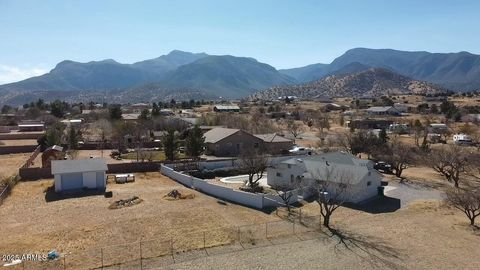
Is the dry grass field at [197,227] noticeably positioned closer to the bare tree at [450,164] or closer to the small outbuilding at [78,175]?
the small outbuilding at [78,175]

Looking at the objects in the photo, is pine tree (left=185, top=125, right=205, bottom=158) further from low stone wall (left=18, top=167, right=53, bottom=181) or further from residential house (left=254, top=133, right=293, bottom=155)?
low stone wall (left=18, top=167, right=53, bottom=181)

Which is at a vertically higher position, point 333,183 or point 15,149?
point 333,183

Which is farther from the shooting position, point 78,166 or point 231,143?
point 231,143

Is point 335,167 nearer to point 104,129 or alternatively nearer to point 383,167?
point 383,167

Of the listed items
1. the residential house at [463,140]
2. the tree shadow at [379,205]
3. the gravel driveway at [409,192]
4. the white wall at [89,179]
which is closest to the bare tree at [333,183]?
the tree shadow at [379,205]

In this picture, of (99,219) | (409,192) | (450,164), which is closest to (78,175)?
(99,219)

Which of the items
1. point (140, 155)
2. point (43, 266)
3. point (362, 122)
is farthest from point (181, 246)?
point (362, 122)
